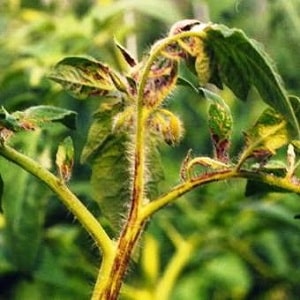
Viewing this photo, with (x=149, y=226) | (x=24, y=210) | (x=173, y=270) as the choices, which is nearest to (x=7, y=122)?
(x=24, y=210)

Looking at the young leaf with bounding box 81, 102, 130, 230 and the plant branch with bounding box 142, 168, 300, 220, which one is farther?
the young leaf with bounding box 81, 102, 130, 230

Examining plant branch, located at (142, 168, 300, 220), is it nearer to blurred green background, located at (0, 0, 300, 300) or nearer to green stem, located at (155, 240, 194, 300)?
blurred green background, located at (0, 0, 300, 300)

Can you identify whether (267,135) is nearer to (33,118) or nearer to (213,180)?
(213,180)

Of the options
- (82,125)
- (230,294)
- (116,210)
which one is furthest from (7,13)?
(116,210)

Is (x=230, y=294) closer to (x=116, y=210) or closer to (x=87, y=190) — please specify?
(x=87, y=190)

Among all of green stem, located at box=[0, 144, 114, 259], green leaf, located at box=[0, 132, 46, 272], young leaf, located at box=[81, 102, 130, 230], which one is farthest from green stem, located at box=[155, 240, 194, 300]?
green stem, located at box=[0, 144, 114, 259]

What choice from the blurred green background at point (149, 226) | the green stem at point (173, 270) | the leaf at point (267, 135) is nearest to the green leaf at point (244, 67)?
the leaf at point (267, 135)
